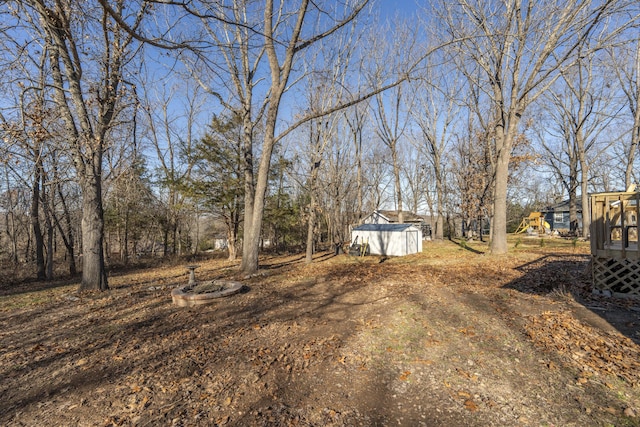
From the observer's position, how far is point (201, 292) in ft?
21.2

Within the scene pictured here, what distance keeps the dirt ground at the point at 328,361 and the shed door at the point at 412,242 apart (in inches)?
422

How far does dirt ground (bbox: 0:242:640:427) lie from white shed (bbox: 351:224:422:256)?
1035cm

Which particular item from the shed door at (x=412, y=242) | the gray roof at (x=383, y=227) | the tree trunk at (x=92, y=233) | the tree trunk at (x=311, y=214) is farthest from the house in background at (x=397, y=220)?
the tree trunk at (x=92, y=233)

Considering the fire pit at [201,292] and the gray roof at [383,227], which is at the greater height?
the gray roof at [383,227]

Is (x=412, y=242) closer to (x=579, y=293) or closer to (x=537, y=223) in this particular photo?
(x=579, y=293)

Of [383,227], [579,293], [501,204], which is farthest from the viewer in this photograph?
[383,227]

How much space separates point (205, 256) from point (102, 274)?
34.8 ft

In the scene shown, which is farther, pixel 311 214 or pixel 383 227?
pixel 383 227

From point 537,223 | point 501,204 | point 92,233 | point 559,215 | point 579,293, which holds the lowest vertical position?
point 579,293

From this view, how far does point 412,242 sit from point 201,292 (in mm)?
13894

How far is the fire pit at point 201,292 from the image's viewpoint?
234 inches

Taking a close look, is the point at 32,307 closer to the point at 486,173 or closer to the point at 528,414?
the point at 528,414

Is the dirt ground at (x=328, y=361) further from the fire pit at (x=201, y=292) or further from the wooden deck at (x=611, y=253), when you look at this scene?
the wooden deck at (x=611, y=253)

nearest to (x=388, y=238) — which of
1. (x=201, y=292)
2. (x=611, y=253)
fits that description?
(x=611, y=253)
